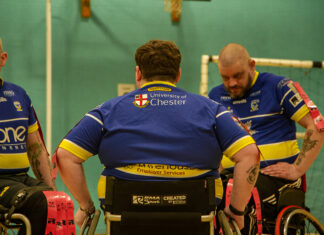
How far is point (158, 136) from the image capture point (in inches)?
59.0

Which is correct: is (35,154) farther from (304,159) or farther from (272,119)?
(304,159)

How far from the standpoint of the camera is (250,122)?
104 inches

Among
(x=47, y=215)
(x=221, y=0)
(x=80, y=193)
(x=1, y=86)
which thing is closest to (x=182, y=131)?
(x=80, y=193)

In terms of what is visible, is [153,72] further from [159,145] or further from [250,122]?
[250,122]

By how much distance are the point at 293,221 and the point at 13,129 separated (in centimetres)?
171

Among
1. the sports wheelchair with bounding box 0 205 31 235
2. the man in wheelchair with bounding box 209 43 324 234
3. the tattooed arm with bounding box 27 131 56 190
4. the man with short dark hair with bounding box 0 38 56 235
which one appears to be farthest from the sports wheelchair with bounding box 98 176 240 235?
the tattooed arm with bounding box 27 131 56 190

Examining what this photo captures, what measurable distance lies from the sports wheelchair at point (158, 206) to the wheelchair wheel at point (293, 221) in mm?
888

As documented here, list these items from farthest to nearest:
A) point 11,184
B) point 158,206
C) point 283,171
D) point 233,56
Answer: point 233,56, point 283,171, point 11,184, point 158,206

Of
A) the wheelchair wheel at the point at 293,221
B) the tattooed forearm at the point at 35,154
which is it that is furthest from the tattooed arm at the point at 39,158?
the wheelchair wheel at the point at 293,221

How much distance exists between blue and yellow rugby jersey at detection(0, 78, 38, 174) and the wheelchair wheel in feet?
4.94

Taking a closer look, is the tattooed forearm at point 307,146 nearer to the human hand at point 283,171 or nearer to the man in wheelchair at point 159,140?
the human hand at point 283,171

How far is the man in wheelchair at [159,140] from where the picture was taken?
1498 mm

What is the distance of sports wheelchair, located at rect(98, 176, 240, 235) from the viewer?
4.72 ft

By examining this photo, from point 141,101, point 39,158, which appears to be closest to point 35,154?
point 39,158
